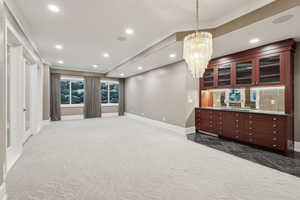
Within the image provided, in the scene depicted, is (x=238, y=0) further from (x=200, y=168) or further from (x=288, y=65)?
(x=200, y=168)

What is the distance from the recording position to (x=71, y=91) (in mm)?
8617

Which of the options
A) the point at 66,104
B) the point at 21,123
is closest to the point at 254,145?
the point at 21,123

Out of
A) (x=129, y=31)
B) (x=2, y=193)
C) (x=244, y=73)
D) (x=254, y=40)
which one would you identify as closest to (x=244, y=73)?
(x=244, y=73)

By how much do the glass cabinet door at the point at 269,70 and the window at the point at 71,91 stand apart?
339 inches

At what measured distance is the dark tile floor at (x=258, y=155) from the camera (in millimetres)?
2706

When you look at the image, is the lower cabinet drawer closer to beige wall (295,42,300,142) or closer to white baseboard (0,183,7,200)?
beige wall (295,42,300,142)

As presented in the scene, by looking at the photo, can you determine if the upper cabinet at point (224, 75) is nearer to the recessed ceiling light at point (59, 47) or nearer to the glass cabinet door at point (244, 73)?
the glass cabinet door at point (244, 73)

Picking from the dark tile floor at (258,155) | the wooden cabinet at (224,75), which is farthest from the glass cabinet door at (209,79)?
the dark tile floor at (258,155)

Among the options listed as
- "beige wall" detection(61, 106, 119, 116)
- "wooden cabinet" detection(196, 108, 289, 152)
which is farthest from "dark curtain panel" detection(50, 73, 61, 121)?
"wooden cabinet" detection(196, 108, 289, 152)

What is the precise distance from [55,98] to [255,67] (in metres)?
8.81

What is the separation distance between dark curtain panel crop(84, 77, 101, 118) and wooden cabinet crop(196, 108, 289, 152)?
6.30 metres

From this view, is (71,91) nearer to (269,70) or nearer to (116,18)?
(116,18)

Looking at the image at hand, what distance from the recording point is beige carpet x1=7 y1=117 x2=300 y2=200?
6.39 feet

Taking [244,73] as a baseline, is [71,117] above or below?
below
